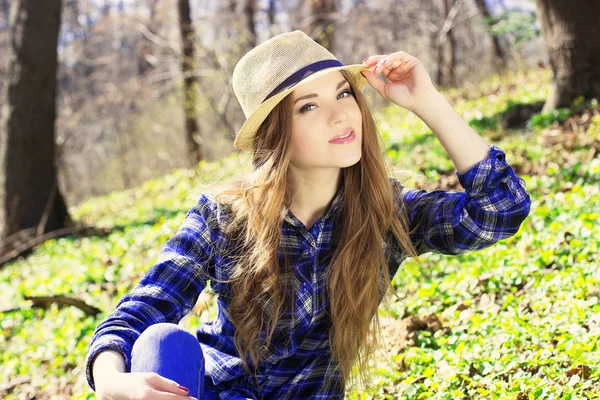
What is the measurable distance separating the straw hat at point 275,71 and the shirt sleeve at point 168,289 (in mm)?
373

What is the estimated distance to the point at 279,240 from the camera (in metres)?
2.64

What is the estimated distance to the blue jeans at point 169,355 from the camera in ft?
7.04

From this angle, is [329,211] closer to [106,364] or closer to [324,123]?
[324,123]

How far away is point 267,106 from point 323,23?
1019 centimetres

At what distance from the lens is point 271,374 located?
2.65 meters

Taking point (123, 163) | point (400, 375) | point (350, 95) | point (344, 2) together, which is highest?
point (344, 2)

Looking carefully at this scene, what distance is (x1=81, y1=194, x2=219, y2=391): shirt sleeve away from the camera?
2.30m

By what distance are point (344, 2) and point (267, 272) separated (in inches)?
677

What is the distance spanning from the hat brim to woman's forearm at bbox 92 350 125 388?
941 millimetres

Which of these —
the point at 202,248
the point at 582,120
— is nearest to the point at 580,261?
the point at 202,248

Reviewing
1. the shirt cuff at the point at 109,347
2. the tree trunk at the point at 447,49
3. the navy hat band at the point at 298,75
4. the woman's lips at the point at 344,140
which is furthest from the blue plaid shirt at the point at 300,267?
the tree trunk at the point at 447,49

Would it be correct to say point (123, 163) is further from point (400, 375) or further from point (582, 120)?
point (400, 375)

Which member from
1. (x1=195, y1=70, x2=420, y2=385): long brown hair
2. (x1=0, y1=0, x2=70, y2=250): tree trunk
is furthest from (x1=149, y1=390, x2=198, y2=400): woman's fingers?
(x1=0, y1=0, x2=70, y2=250): tree trunk

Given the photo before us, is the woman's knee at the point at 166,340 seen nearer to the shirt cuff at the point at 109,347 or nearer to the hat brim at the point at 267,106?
the shirt cuff at the point at 109,347
